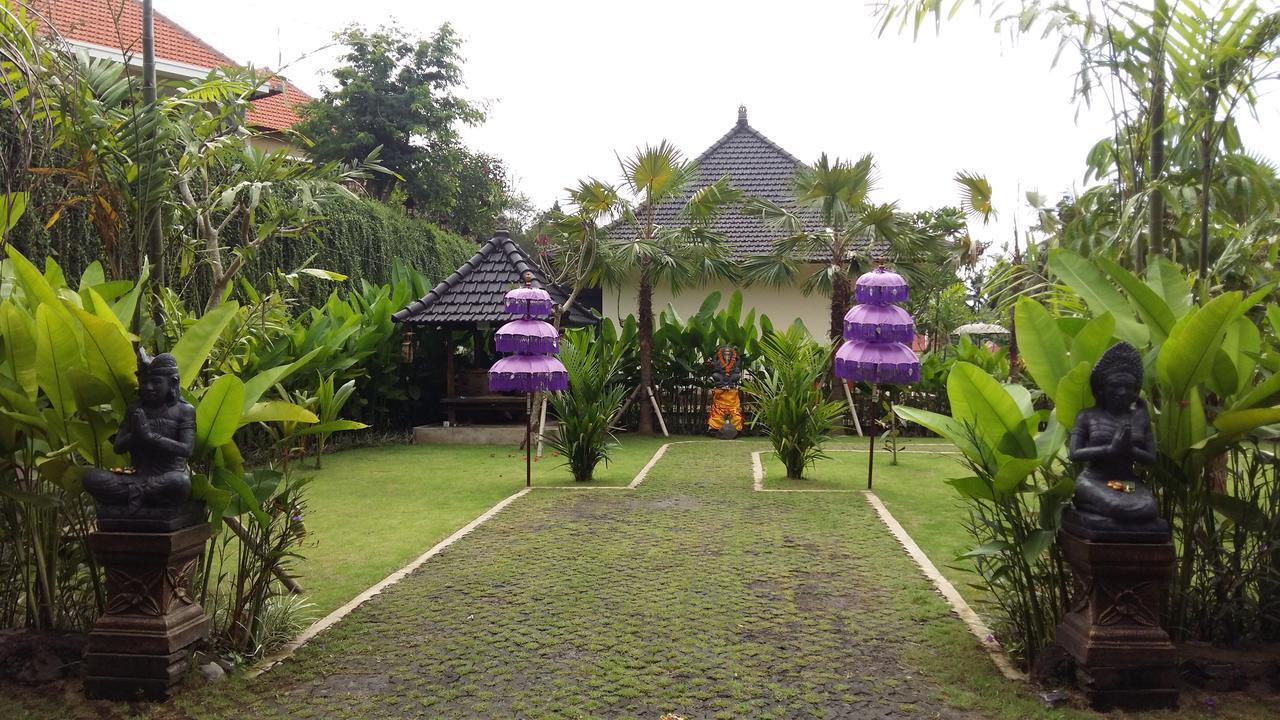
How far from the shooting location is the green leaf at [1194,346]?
3076mm

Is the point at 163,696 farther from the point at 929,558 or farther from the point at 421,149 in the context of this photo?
the point at 421,149

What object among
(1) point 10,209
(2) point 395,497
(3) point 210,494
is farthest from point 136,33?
(3) point 210,494

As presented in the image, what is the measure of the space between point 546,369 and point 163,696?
18.9 ft

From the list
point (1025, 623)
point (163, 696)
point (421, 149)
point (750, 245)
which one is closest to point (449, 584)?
point (163, 696)

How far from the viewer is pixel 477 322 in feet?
39.2

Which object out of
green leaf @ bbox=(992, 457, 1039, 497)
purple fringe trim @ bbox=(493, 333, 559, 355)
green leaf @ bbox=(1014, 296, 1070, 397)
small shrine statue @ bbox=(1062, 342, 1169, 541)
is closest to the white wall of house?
purple fringe trim @ bbox=(493, 333, 559, 355)

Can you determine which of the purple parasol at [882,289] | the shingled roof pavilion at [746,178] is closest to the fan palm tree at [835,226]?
the shingled roof pavilion at [746,178]

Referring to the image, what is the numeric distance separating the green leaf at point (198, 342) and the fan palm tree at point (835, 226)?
404 inches

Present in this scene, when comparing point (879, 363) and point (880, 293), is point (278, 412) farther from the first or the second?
point (880, 293)

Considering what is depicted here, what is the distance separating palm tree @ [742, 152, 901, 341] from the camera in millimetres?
12469

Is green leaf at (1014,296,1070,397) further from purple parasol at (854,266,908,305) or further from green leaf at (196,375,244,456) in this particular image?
purple parasol at (854,266,908,305)

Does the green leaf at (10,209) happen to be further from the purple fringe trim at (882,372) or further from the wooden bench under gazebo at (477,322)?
the wooden bench under gazebo at (477,322)

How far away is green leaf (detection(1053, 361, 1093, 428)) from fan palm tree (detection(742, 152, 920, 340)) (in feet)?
30.7

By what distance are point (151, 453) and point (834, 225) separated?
35.9ft
